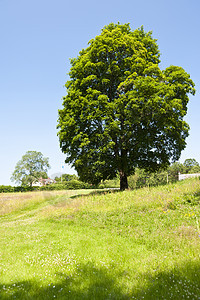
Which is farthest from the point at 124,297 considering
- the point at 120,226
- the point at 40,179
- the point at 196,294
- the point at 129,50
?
the point at 40,179

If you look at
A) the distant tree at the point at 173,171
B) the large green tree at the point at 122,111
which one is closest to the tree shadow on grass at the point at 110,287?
the large green tree at the point at 122,111

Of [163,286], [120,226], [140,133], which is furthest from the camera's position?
[140,133]

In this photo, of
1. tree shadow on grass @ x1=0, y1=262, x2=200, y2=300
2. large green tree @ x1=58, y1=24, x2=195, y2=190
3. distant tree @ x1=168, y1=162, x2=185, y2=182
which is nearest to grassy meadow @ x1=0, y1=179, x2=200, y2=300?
tree shadow on grass @ x1=0, y1=262, x2=200, y2=300

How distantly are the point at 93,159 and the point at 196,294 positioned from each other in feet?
49.2

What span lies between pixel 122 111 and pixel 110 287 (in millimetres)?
15298

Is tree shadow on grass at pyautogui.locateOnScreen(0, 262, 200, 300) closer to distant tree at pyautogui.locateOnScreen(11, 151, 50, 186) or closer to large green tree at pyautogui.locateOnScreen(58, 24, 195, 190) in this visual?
large green tree at pyautogui.locateOnScreen(58, 24, 195, 190)

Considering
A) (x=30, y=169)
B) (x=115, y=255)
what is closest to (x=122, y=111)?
(x=115, y=255)

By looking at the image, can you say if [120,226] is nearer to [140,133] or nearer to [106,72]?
[140,133]

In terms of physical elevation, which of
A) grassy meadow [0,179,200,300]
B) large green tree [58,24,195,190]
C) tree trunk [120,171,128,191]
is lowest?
grassy meadow [0,179,200,300]

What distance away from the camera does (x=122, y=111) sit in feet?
59.4

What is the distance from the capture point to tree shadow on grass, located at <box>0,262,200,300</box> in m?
3.90

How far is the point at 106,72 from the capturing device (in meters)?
19.6

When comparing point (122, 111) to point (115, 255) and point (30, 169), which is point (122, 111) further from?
point (30, 169)

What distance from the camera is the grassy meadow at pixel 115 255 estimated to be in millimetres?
4219
